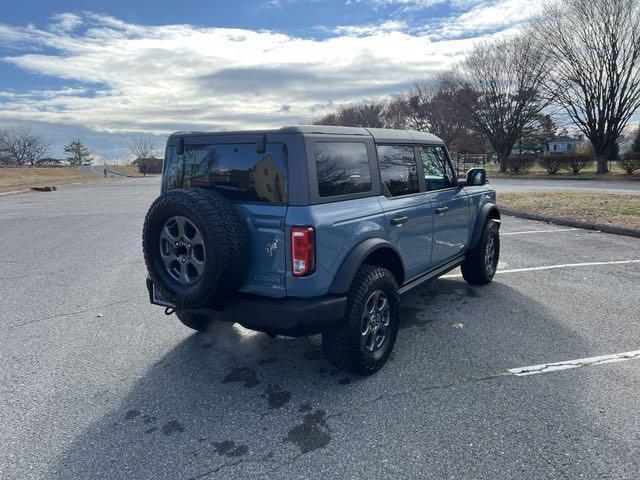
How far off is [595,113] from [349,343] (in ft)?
109

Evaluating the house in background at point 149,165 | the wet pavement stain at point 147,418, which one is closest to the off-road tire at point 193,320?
the wet pavement stain at point 147,418

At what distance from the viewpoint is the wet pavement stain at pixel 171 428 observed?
2.69 meters

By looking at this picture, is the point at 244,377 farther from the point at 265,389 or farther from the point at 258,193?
the point at 258,193

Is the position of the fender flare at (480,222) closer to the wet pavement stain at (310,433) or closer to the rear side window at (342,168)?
the rear side window at (342,168)

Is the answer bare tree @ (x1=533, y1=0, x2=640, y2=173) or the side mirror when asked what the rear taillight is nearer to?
the side mirror

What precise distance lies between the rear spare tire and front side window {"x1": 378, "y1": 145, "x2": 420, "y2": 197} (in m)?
1.40

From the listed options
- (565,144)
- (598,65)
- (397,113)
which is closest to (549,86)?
(598,65)

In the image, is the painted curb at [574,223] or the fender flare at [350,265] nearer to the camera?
the fender flare at [350,265]

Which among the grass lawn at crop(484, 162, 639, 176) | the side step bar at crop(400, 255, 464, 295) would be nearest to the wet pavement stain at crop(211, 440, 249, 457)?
the side step bar at crop(400, 255, 464, 295)

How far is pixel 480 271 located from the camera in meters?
5.39

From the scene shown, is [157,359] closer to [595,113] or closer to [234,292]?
[234,292]

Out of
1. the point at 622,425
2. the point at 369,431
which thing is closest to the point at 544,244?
the point at 622,425

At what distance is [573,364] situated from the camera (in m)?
3.44

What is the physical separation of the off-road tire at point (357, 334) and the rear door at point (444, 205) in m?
1.20
